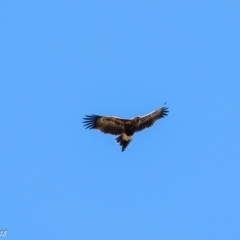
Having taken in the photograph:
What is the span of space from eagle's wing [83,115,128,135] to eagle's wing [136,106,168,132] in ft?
2.67

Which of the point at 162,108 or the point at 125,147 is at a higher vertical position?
the point at 162,108

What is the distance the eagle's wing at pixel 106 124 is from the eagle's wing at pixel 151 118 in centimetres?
81

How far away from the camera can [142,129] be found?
37.2 metres

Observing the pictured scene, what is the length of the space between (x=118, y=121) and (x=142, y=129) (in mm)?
1201

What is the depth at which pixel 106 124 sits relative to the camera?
36812 millimetres

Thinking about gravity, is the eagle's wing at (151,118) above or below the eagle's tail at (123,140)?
above

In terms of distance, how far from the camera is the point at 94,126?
120 ft

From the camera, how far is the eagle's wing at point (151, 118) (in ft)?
122

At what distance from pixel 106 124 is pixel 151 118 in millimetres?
2117

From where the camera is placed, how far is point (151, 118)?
3766cm

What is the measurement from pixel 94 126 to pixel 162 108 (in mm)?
3294

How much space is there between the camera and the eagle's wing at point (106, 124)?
120 feet

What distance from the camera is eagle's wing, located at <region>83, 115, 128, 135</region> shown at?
36.6 meters

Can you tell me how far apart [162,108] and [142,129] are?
149cm
